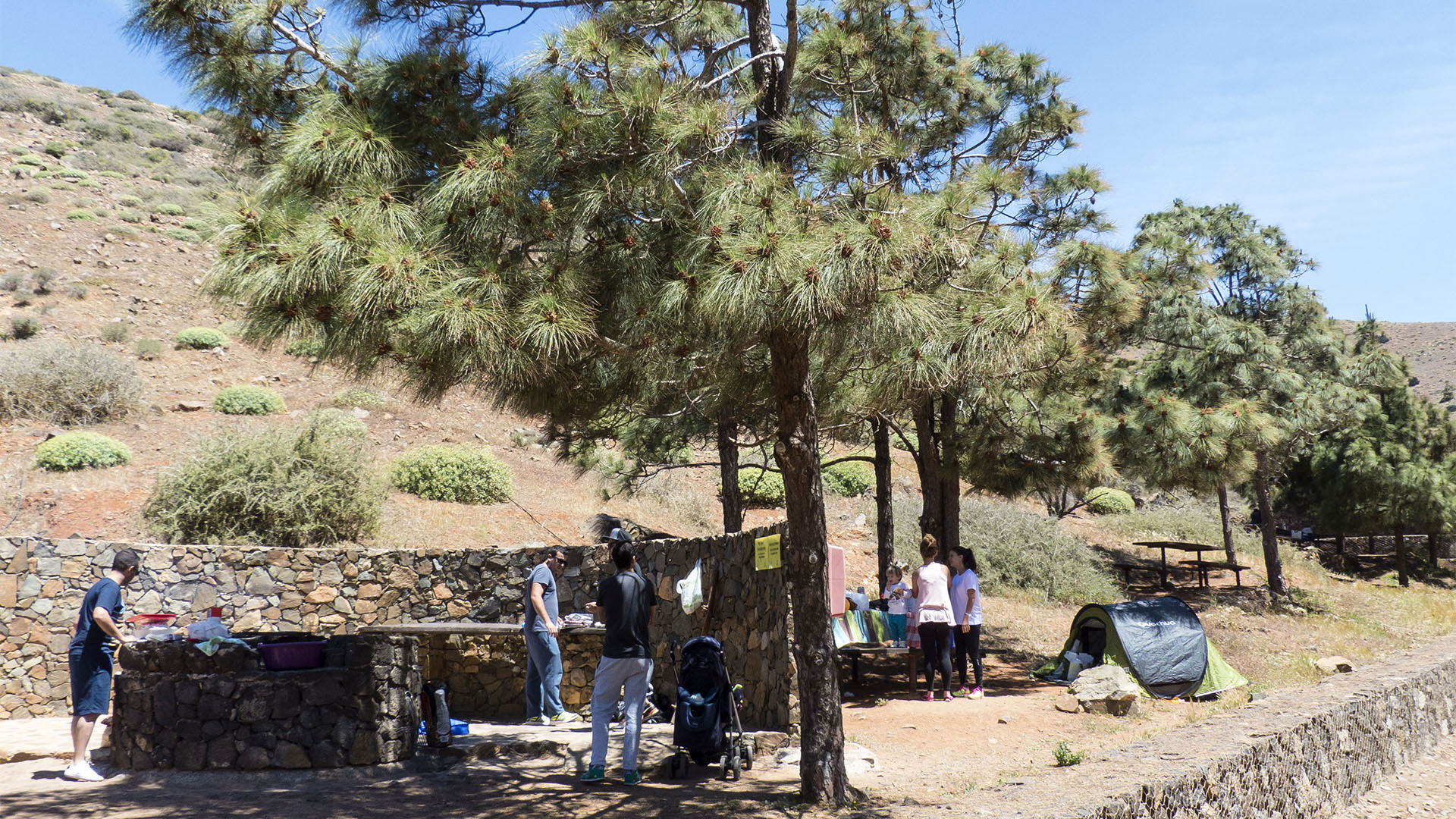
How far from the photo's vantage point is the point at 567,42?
4898 mm

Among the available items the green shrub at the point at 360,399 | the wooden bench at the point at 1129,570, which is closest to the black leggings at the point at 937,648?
the wooden bench at the point at 1129,570

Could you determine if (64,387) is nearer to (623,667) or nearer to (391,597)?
(391,597)

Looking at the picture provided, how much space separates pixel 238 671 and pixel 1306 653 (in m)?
12.9

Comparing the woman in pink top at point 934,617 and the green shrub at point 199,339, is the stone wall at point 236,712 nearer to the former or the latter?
the woman in pink top at point 934,617

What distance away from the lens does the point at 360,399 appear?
80.6 ft

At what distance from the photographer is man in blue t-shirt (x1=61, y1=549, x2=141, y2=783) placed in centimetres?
622

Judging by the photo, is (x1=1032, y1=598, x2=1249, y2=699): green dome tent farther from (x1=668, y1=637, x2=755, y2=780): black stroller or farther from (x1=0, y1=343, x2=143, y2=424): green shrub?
(x1=0, y1=343, x2=143, y2=424): green shrub

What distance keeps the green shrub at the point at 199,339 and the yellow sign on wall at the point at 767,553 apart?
936 inches

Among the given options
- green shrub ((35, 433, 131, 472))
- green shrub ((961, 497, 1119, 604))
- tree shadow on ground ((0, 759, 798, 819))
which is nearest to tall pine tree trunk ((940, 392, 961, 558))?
tree shadow on ground ((0, 759, 798, 819))

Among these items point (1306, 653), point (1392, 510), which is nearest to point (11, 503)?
point (1306, 653)

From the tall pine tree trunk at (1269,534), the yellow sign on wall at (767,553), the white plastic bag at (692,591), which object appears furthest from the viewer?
the tall pine tree trunk at (1269,534)

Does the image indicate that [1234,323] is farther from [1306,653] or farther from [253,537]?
[253,537]

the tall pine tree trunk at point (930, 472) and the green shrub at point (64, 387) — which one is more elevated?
the green shrub at point (64, 387)

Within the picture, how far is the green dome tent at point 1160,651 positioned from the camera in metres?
9.75
